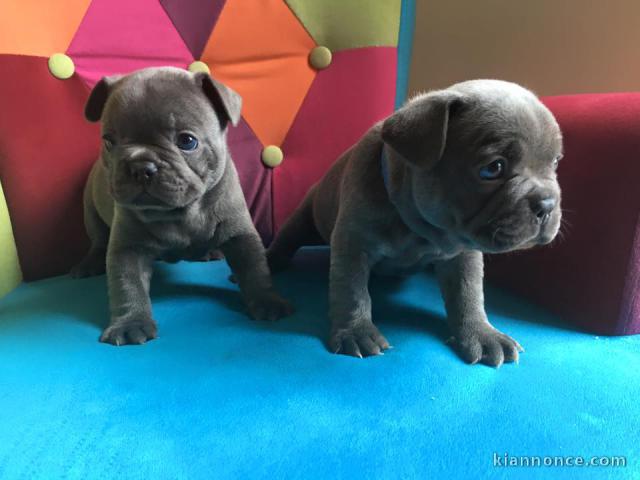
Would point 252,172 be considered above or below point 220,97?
below

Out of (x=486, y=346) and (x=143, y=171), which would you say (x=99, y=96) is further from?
(x=486, y=346)

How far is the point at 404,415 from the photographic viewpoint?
1197mm

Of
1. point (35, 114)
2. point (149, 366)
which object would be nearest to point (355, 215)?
point (149, 366)

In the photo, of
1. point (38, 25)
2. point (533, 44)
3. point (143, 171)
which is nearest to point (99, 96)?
point (143, 171)

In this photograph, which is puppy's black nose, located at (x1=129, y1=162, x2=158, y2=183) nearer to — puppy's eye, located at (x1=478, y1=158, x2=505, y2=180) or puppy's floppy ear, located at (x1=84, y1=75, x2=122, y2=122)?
puppy's floppy ear, located at (x1=84, y1=75, x2=122, y2=122)

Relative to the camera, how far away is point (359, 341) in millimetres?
1498

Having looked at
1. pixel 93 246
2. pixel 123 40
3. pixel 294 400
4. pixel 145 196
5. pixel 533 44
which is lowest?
pixel 93 246

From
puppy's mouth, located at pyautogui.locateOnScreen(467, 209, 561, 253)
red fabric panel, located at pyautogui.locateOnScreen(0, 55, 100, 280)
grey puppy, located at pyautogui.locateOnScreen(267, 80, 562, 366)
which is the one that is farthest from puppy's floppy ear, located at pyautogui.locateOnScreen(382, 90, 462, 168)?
red fabric panel, located at pyautogui.locateOnScreen(0, 55, 100, 280)

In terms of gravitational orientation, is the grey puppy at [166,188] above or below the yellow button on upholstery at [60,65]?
below

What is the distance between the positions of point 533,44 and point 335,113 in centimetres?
114

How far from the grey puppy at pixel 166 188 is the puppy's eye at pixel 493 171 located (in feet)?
2.60

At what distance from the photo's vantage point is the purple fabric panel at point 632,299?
1505 mm

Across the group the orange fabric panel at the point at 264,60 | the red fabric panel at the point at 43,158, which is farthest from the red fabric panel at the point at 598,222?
the red fabric panel at the point at 43,158

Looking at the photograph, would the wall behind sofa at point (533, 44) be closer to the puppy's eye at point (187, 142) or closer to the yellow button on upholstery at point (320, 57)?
the yellow button on upholstery at point (320, 57)
